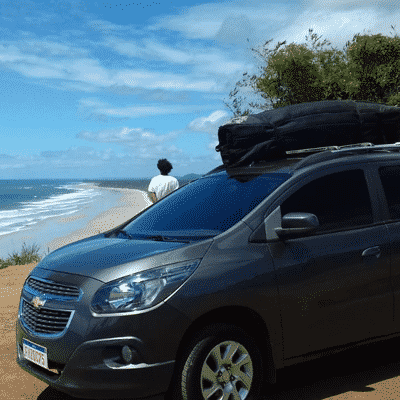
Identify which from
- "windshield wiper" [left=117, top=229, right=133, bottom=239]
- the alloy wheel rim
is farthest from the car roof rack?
the alloy wheel rim

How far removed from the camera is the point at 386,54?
14117 millimetres

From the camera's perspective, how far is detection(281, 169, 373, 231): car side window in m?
4.64

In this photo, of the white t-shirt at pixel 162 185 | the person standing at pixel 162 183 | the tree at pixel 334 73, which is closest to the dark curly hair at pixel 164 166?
the person standing at pixel 162 183

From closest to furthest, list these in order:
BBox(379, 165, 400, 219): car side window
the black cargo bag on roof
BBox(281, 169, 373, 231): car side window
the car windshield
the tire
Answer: the tire
the car windshield
BBox(281, 169, 373, 231): car side window
BBox(379, 165, 400, 219): car side window
the black cargo bag on roof

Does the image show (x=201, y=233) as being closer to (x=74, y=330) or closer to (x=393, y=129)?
(x=74, y=330)

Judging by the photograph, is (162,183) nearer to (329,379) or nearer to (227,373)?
(329,379)

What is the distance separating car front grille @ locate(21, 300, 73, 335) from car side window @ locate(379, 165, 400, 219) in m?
2.79

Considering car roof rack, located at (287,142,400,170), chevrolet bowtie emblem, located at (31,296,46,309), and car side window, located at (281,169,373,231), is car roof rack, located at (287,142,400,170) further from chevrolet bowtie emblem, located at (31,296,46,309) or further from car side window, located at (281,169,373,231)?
chevrolet bowtie emblem, located at (31,296,46,309)

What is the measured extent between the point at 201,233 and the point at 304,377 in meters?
1.80

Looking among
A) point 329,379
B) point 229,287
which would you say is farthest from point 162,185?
point 229,287

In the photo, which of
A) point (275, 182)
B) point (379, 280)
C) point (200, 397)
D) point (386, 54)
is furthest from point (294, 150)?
point (386, 54)

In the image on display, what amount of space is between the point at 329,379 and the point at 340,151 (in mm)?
1952

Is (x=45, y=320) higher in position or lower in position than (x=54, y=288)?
lower

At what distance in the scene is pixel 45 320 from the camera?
4.12 metres
